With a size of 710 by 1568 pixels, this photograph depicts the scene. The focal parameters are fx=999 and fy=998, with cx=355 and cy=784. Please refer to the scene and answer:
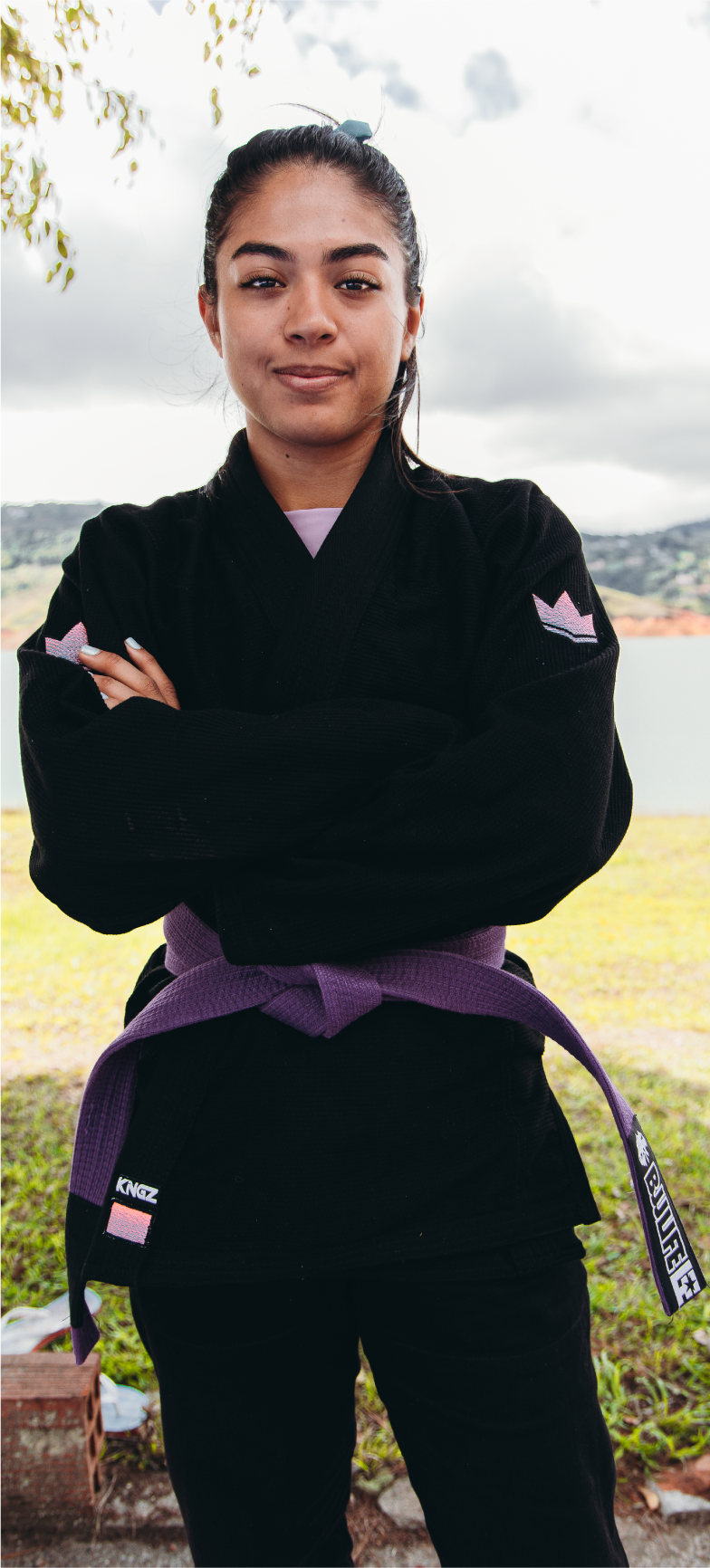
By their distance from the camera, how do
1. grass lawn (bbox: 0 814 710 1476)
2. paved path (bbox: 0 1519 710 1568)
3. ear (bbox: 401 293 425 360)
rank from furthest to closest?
1. grass lawn (bbox: 0 814 710 1476)
2. paved path (bbox: 0 1519 710 1568)
3. ear (bbox: 401 293 425 360)

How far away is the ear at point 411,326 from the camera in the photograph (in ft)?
5.31

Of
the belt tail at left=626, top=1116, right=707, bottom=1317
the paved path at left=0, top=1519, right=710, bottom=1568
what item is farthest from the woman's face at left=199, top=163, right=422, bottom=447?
the paved path at left=0, top=1519, right=710, bottom=1568

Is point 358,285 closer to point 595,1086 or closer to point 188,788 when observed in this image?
point 188,788

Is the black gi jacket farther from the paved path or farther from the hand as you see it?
the paved path

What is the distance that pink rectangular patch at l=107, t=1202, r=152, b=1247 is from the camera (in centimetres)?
127

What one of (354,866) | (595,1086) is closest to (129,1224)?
(354,866)

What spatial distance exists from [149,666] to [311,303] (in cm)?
55

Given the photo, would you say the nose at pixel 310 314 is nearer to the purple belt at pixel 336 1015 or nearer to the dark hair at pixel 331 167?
the dark hair at pixel 331 167

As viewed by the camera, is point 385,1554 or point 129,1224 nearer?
point 129,1224

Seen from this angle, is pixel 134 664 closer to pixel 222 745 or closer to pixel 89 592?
pixel 89 592

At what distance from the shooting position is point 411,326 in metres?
1.63

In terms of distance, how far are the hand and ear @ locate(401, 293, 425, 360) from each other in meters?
0.67

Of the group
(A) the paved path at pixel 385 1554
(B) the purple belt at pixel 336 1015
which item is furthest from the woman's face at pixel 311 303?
(A) the paved path at pixel 385 1554

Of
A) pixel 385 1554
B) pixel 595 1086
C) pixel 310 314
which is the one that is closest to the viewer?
pixel 310 314
